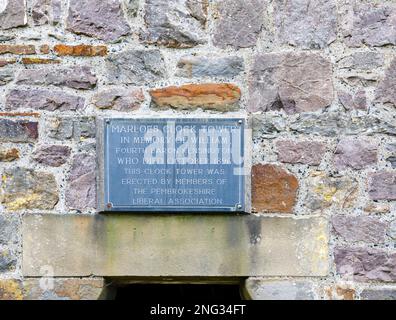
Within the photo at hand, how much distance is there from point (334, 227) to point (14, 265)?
1473 mm

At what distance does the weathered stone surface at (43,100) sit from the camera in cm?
323

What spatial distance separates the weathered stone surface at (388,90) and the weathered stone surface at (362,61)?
0.07 meters

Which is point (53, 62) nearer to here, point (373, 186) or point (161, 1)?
point (161, 1)

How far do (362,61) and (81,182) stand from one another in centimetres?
140

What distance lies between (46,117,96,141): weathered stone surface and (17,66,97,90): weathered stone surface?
153 millimetres

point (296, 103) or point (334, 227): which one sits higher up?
point (296, 103)

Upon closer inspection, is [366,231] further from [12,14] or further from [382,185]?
[12,14]

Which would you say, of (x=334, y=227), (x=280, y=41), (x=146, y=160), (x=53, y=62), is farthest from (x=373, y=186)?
(x=53, y=62)

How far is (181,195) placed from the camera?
3.21 m

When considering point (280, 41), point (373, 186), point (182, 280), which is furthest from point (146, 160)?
point (373, 186)

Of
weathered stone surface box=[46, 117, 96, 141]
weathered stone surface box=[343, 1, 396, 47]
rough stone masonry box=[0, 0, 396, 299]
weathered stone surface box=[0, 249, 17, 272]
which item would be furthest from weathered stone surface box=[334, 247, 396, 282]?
weathered stone surface box=[0, 249, 17, 272]

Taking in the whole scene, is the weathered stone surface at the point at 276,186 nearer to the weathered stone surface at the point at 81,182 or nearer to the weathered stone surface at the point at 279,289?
the weathered stone surface at the point at 279,289

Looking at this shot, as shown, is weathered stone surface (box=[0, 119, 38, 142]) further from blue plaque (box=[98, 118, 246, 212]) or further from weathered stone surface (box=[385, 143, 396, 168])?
weathered stone surface (box=[385, 143, 396, 168])

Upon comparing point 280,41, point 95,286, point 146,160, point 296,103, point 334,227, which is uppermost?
point 280,41
